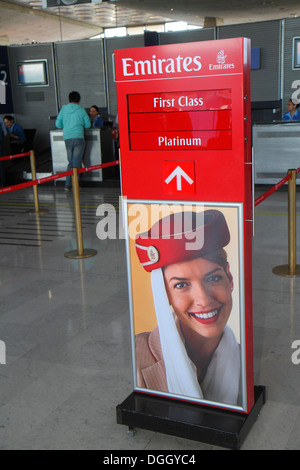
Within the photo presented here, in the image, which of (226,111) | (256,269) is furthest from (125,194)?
(256,269)

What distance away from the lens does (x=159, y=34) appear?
1216cm

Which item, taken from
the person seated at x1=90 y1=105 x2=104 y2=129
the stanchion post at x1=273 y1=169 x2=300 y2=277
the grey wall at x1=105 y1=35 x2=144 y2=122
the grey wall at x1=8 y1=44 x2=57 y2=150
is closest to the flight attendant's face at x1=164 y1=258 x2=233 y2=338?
the stanchion post at x1=273 y1=169 x2=300 y2=277

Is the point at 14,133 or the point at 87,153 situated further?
the point at 14,133

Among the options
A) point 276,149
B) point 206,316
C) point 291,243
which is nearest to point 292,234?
point 291,243

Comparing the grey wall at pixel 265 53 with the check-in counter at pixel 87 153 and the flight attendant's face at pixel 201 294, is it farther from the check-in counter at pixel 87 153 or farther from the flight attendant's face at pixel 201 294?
the flight attendant's face at pixel 201 294

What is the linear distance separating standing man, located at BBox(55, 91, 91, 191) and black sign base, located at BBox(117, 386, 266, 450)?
748 cm

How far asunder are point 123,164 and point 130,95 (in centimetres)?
30

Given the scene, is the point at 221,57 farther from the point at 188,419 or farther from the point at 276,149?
the point at 276,149

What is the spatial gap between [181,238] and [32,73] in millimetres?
11939

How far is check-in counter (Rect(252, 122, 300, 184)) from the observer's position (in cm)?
865

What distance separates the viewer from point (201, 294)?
2365 mm

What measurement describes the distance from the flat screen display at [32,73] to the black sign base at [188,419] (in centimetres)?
1176

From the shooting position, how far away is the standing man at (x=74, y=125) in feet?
30.6

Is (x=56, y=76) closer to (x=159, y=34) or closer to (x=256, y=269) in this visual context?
(x=159, y=34)
